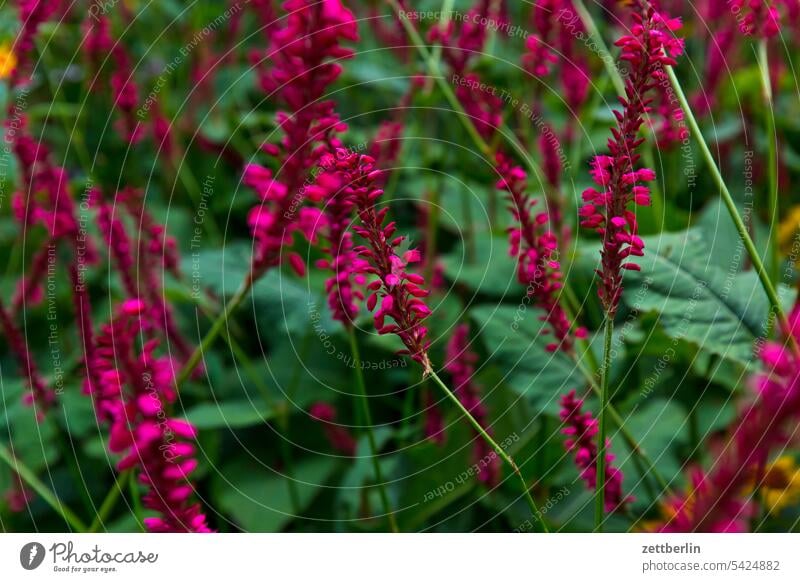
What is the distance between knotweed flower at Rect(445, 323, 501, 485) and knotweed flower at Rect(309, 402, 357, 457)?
160 mm

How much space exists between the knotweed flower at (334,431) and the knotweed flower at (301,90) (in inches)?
12.0

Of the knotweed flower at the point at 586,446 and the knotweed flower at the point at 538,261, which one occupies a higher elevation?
the knotweed flower at the point at 538,261

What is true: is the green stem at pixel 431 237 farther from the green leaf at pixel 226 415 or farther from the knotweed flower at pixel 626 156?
the knotweed flower at pixel 626 156

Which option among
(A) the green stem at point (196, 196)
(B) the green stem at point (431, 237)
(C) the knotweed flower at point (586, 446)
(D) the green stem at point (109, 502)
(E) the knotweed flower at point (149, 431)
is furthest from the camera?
(A) the green stem at point (196, 196)

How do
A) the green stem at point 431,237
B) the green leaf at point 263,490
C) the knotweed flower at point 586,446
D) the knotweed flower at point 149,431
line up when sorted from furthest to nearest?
the green stem at point 431,237
the green leaf at point 263,490
the knotweed flower at point 586,446
the knotweed flower at point 149,431

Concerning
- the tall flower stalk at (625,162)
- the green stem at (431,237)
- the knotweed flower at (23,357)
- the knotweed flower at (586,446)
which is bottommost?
→ the knotweed flower at (586,446)

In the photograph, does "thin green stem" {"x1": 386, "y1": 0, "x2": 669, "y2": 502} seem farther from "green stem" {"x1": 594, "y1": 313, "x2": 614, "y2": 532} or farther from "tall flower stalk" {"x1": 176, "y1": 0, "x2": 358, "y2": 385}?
"tall flower stalk" {"x1": 176, "y1": 0, "x2": 358, "y2": 385}

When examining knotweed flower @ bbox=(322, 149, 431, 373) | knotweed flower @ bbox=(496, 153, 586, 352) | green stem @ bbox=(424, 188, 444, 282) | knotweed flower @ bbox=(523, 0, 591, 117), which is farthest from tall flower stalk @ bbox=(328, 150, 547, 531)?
green stem @ bbox=(424, 188, 444, 282)

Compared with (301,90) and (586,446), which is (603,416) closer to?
(586,446)

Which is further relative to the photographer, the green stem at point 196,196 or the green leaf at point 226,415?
the green stem at point 196,196

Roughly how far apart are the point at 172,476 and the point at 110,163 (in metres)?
0.83

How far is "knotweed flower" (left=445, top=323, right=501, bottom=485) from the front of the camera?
738 mm

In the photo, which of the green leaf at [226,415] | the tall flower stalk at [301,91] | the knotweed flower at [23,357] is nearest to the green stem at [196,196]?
the green leaf at [226,415]

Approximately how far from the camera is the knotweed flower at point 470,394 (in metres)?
0.74
